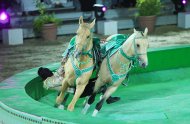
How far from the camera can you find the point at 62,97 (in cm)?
518

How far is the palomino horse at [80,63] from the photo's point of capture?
4598mm

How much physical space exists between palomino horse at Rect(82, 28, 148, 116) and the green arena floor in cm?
30

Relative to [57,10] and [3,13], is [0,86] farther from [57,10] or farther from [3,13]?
[57,10]

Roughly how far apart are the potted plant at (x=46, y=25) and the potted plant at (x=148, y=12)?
2.63 meters

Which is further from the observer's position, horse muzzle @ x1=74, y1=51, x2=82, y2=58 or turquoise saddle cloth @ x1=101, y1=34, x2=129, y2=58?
turquoise saddle cloth @ x1=101, y1=34, x2=129, y2=58

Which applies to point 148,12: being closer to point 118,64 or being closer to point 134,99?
point 134,99

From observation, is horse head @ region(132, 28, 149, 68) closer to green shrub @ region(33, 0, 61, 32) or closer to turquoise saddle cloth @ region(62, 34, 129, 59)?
turquoise saddle cloth @ region(62, 34, 129, 59)

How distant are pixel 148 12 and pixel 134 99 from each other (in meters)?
8.34

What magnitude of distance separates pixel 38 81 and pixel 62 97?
730 mm

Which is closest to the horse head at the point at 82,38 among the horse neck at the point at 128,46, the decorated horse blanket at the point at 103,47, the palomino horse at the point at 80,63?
the palomino horse at the point at 80,63

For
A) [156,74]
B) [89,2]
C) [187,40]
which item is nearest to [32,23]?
[89,2]

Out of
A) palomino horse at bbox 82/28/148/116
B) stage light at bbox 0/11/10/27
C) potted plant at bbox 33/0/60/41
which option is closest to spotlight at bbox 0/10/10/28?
stage light at bbox 0/11/10/27

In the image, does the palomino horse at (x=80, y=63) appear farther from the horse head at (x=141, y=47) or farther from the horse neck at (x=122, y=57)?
the horse head at (x=141, y=47)

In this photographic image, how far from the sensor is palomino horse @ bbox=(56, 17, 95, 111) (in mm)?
4598
